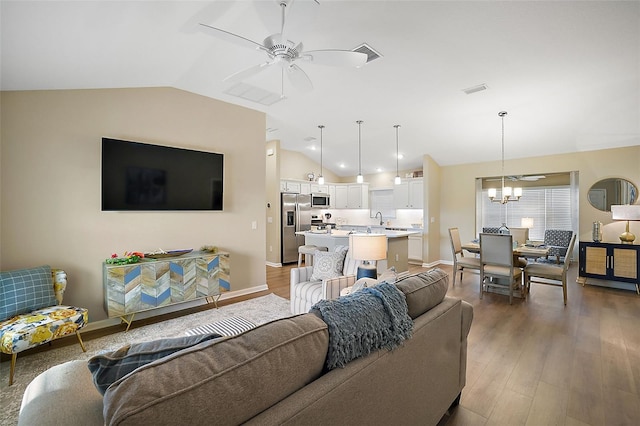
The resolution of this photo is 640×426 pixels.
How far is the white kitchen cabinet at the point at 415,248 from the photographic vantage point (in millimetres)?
7154

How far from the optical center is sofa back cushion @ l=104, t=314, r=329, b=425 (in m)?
0.68

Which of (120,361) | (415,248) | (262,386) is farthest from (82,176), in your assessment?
(415,248)

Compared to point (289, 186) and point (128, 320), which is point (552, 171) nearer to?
point (289, 186)

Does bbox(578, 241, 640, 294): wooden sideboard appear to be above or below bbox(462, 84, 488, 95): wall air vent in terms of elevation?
below

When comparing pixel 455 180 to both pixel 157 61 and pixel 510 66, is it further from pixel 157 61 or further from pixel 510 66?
pixel 157 61

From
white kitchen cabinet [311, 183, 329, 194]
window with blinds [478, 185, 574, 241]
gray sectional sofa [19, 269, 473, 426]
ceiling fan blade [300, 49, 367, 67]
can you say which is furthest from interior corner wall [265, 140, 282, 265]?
gray sectional sofa [19, 269, 473, 426]

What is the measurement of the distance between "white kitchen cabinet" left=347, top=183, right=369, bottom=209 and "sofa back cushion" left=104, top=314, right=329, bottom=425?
7.53 metres

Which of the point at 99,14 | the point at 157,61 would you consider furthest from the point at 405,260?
the point at 99,14

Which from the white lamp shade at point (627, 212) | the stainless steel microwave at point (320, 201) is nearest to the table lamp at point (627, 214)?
the white lamp shade at point (627, 212)

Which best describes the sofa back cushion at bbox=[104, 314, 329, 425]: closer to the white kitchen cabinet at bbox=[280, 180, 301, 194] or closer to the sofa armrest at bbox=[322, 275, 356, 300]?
the sofa armrest at bbox=[322, 275, 356, 300]

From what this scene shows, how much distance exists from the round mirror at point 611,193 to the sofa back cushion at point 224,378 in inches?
276

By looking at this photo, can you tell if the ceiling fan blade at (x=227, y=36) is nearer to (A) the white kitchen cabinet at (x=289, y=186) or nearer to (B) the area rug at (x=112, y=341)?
(B) the area rug at (x=112, y=341)

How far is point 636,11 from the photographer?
2.43m

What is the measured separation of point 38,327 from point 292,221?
17.2 ft
